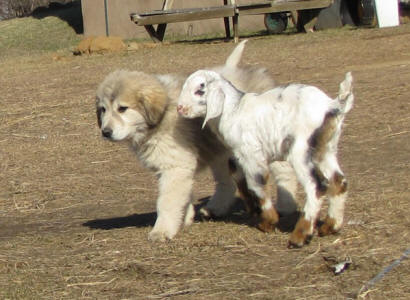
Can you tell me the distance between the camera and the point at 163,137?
698 centimetres

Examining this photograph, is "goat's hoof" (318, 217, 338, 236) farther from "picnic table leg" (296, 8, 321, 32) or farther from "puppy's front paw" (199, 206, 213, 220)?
"picnic table leg" (296, 8, 321, 32)

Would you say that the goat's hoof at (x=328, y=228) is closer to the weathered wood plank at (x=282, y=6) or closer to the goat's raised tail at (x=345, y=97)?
the goat's raised tail at (x=345, y=97)

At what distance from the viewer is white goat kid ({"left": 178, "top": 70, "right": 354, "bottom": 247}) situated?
6016 mm

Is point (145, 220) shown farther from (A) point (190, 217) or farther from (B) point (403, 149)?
(B) point (403, 149)

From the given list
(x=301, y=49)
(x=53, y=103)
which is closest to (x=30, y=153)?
(x=53, y=103)

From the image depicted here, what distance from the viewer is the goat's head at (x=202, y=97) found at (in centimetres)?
652

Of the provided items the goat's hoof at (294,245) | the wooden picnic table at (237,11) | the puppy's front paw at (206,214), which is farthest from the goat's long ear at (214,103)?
the wooden picnic table at (237,11)

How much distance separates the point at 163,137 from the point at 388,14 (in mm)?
15598

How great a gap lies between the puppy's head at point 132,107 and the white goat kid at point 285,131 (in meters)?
0.42

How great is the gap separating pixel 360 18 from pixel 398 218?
17.3 m

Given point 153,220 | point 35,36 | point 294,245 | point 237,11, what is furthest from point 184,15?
point 294,245

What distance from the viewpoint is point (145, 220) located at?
7.78m

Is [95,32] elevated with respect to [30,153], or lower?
lower

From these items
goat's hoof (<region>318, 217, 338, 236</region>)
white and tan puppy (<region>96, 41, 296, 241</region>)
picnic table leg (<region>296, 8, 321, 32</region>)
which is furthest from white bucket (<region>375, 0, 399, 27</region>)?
goat's hoof (<region>318, 217, 338, 236</region>)
